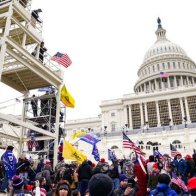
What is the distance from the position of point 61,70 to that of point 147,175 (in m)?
11.0

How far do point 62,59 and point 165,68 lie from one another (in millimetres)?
77394

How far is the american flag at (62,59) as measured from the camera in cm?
1874

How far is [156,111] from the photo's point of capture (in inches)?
2869

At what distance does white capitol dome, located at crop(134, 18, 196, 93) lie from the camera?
88.2 metres

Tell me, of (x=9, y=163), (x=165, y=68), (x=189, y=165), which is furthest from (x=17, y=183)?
(x=165, y=68)

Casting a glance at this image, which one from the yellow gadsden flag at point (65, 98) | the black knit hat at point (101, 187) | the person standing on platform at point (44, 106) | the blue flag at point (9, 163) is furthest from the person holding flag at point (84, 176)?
the person standing on platform at point (44, 106)

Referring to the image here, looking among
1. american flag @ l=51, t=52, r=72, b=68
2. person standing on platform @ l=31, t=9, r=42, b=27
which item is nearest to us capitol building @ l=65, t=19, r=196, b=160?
american flag @ l=51, t=52, r=72, b=68

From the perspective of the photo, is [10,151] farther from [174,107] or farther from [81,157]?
[174,107]

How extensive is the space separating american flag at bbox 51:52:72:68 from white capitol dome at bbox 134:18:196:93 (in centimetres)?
6647

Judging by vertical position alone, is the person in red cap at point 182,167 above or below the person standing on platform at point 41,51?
below

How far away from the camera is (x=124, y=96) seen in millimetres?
77625

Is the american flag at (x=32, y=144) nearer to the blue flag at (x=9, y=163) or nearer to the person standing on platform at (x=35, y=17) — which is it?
the person standing on platform at (x=35, y=17)

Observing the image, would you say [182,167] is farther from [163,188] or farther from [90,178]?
[163,188]

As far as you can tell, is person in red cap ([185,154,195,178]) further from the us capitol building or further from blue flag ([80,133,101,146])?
the us capitol building
